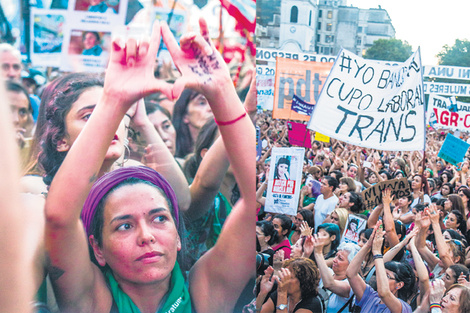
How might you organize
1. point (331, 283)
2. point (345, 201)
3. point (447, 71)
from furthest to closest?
1. point (447, 71)
2. point (345, 201)
3. point (331, 283)

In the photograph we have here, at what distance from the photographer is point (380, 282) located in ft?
14.9

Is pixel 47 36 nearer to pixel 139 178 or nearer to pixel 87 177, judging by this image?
pixel 87 177

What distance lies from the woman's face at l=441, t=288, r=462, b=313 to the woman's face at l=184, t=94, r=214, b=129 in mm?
2614

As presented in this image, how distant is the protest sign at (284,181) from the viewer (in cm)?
617

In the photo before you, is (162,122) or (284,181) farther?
(284,181)

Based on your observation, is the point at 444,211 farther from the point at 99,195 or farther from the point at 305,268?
the point at 99,195

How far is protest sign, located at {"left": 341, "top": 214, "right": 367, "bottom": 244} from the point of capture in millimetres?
6070

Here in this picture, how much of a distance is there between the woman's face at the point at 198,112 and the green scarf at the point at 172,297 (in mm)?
736

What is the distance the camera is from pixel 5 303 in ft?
4.29

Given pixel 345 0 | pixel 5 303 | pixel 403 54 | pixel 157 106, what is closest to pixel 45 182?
pixel 157 106

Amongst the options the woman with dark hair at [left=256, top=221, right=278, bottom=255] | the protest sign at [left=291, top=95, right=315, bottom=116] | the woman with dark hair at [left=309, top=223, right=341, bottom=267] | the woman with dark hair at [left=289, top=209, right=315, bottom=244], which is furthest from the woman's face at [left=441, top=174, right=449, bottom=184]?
the woman with dark hair at [left=256, top=221, right=278, bottom=255]

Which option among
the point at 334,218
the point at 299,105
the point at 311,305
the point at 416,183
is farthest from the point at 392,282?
the point at 299,105

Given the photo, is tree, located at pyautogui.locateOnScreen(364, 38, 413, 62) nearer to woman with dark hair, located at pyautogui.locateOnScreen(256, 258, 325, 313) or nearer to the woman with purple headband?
woman with dark hair, located at pyautogui.locateOnScreen(256, 258, 325, 313)

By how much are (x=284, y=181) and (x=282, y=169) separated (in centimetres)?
14
